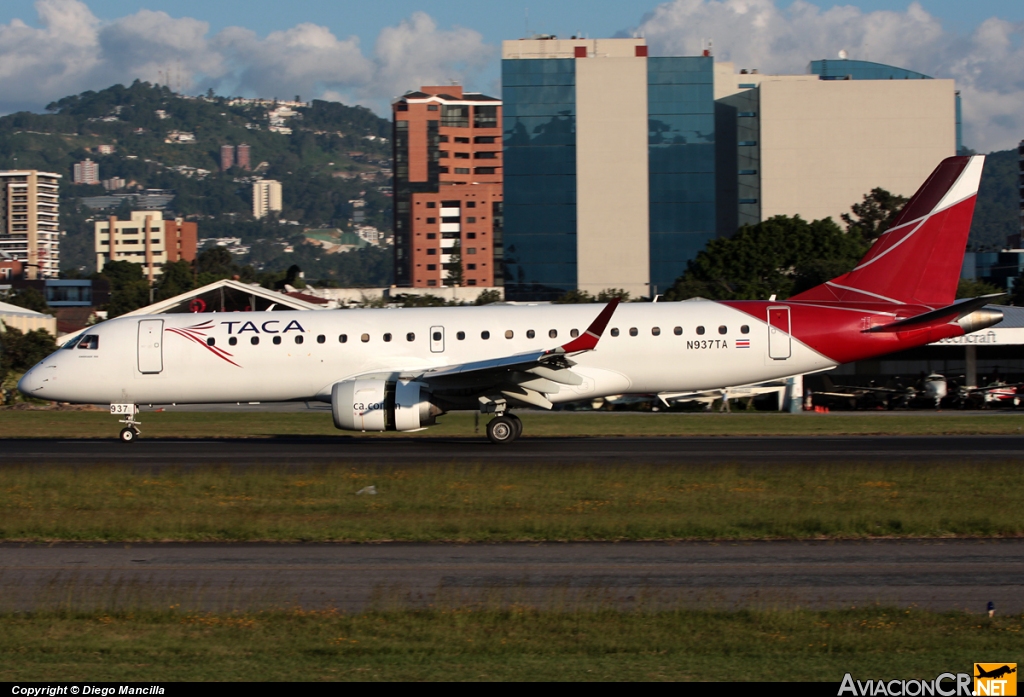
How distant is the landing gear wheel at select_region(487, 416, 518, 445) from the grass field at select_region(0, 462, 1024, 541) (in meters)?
5.32

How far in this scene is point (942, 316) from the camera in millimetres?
24688

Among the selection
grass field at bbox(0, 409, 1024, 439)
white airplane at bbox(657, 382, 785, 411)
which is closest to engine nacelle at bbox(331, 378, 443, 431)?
grass field at bbox(0, 409, 1024, 439)

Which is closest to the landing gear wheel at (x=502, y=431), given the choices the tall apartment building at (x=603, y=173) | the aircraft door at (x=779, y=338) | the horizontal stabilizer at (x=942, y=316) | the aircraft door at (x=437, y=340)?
the aircraft door at (x=437, y=340)

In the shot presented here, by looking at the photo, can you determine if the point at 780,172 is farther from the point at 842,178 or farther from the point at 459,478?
the point at 459,478

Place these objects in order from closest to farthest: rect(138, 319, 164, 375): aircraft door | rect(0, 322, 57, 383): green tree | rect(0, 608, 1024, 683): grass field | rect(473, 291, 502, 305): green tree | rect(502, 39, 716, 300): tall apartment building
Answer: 1. rect(0, 608, 1024, 683): grass field
2. rect(138, 319, 164, 375): aircraft door
3. rect(0, 322, 57, 383): green tree
4. rect(473, 291, 502, 305): green tree
5. rect(502, 39, 716, 300): tall apartment building

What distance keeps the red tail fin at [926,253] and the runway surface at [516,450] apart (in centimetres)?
352

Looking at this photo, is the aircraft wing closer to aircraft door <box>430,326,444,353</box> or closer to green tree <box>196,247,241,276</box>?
aircraft door <box>430,326,444,353</box>

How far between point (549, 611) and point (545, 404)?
Answer: 1508cm

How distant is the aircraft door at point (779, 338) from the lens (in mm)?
25312

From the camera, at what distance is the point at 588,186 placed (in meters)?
115

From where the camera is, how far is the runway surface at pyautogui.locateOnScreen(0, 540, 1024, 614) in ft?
33.3

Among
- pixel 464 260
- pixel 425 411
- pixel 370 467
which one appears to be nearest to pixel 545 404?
pixel 425 411

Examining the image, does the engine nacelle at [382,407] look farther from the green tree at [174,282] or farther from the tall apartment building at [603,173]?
the green tree at [174,282]

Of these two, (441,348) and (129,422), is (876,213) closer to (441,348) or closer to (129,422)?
(441,348)
